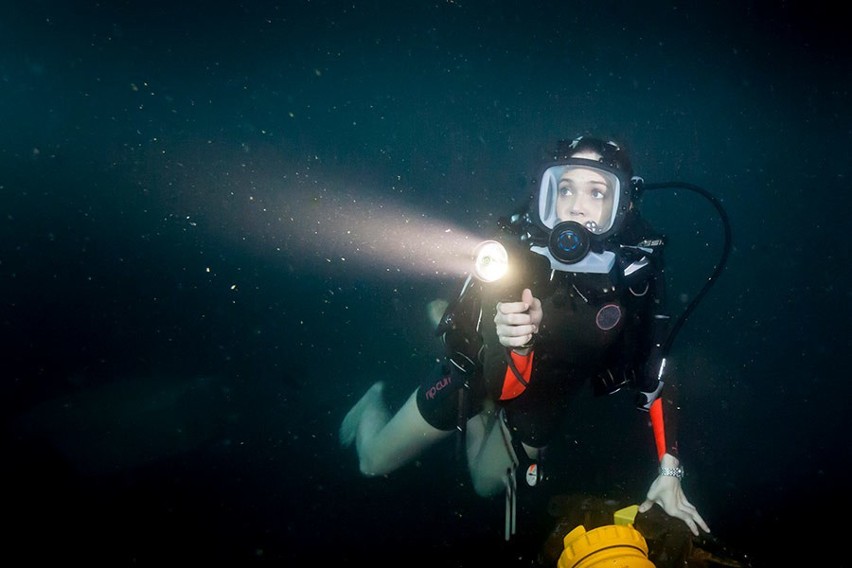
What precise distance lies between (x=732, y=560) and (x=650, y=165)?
47.3 metres

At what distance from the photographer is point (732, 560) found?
214 cm

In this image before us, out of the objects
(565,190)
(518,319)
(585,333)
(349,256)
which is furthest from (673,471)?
(349,256)

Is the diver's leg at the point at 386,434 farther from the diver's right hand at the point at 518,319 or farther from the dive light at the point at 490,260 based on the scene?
→ the dive light at the point at 490,260

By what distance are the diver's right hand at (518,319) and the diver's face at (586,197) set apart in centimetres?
119

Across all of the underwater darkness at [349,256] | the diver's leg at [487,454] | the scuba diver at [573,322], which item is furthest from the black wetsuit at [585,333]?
the underwater darkness at [349,256]

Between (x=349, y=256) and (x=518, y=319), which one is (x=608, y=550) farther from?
(x=349, y=256)

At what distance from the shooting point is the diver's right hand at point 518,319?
240 cm

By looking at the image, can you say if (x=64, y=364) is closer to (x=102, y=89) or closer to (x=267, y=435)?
(x=267, y=435)

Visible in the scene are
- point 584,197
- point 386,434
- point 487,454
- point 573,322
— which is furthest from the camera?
point 487,454

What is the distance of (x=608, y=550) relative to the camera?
213cm

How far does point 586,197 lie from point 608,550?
93.1 inches

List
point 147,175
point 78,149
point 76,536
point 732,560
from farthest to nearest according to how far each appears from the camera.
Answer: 1. point 78,149
2. point 147,175
3. point 76,536
4. point 732,560

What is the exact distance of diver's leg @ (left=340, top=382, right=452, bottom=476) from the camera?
449 cm

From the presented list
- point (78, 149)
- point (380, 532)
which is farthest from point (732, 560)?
point (78, 149)
